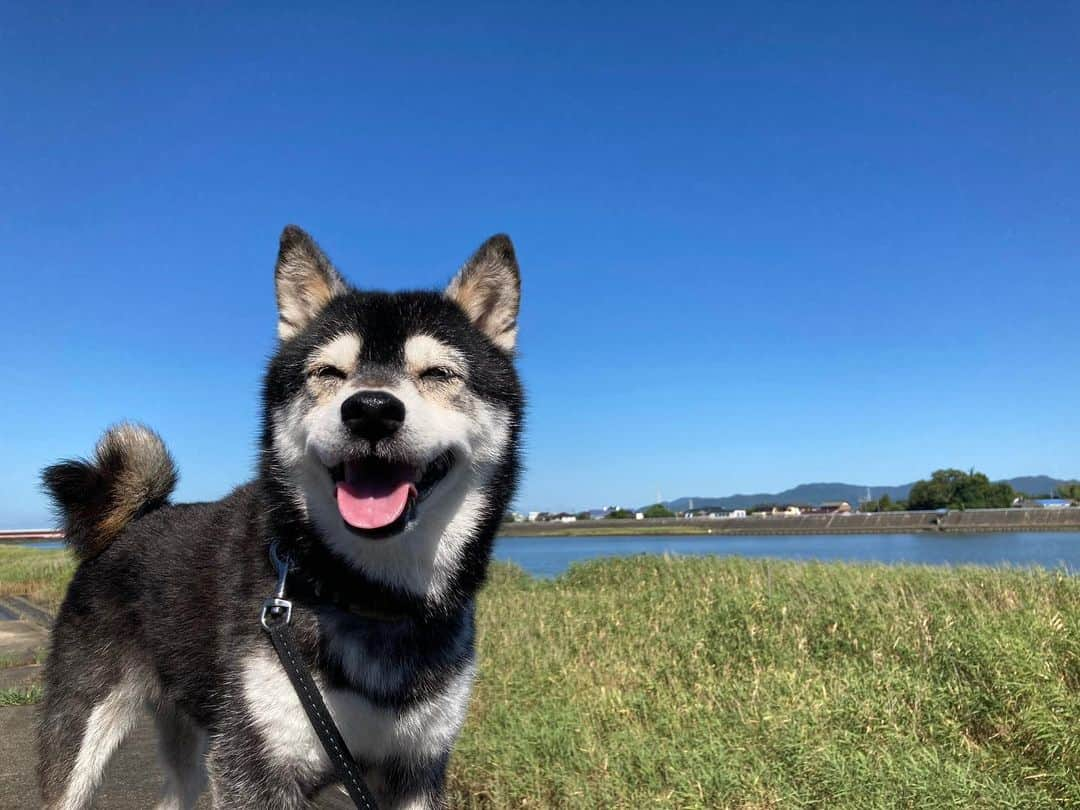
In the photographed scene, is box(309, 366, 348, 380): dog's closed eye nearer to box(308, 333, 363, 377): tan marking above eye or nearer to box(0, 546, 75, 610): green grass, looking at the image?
box(308, 333, 363, 377): tan marking above eye

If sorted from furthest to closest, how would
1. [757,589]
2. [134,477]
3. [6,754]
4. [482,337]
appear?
[757,589] → [6,754] → [134,477] → [482,337]

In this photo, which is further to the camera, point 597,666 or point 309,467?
point 597,666

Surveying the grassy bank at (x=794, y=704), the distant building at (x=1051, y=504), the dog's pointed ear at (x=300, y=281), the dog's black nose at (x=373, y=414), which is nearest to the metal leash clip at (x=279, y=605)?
the dog's black nose at (x=373, y=414)

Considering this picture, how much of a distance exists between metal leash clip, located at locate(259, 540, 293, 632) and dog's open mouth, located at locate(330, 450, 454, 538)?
0.35 metres

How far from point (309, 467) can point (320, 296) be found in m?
0.84

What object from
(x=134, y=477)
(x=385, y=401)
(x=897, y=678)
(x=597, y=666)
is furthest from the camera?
(x=597, y=666)

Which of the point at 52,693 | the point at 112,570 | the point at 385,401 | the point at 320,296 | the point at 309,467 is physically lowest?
the point at 52,693

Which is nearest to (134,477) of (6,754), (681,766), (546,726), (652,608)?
(6,754)

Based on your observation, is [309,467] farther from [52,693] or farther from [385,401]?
[52,693]

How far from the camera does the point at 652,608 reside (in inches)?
Result: 384

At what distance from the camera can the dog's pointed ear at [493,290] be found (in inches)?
116

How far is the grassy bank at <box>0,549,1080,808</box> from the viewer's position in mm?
3537

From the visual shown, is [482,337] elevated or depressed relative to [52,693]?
elevated

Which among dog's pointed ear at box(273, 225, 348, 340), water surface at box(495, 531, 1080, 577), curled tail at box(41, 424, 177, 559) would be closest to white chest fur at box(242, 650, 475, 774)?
dog's pointed ear at box(273, 225, 348, 340)
